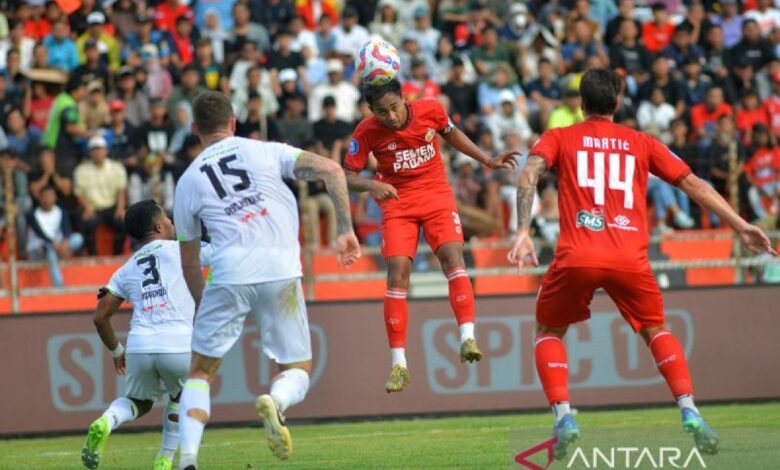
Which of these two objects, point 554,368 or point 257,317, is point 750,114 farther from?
point 257,317

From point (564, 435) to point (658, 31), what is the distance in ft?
56.0

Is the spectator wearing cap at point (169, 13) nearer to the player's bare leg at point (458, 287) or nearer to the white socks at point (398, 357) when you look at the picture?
the player's bare leg at point (458, 287)

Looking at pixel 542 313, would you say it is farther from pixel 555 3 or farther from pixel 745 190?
pixel 555 3

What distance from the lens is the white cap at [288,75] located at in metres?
23.2

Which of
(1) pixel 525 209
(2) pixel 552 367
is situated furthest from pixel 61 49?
(1) pixel 525 209

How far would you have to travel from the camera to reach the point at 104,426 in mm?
11469

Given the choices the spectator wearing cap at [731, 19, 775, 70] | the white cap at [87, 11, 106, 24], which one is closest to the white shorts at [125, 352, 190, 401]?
the white cap at [87, 11, 106, 24]

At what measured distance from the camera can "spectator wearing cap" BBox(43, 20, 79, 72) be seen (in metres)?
23.5

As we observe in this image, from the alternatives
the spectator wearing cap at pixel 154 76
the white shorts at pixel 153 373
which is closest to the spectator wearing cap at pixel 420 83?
the spectator wearing cap at pixel 154 76

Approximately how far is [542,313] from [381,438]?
4.51 m

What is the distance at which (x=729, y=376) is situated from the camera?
1841 cm

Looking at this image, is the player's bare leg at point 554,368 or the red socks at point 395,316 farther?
the red socks at point 395,316

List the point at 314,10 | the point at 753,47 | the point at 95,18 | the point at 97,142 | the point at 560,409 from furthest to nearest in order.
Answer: the point at 314,10, the point at 753,47, the point at 95,18, the point at 97,142, the point at 560,409

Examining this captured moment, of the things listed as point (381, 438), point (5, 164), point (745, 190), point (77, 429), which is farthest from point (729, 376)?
point (5, 164)
